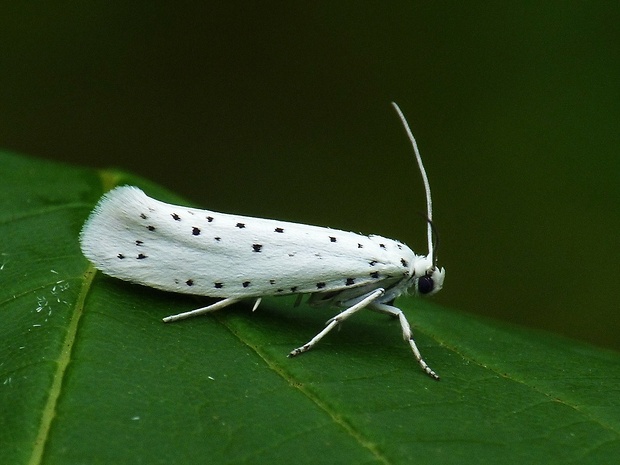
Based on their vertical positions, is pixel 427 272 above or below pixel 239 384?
above

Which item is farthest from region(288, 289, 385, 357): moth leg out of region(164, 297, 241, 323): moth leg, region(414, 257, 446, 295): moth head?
region(164, 297, 241, 323): moth leg

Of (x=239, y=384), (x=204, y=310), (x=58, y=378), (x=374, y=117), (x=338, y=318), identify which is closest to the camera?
(x=58, y=378)

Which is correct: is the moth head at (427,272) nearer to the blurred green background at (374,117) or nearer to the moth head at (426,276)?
the moth head at (426,276)

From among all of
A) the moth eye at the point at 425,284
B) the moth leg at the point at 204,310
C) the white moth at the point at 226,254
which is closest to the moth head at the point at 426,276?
the moth eye at the point at 425,284

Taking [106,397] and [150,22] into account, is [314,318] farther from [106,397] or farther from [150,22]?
[150,22]

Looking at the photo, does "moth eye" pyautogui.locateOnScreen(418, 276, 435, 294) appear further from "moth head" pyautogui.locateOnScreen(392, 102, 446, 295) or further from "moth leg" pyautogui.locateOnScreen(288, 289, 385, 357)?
"moth leg" pyautogui.locateOnScreen(288, 289, 385, 357)

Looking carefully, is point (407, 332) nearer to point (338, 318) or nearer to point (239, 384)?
point (338, 318)

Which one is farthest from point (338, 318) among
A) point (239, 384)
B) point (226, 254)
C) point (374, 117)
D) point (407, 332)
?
point (374, 117)
